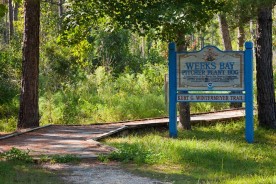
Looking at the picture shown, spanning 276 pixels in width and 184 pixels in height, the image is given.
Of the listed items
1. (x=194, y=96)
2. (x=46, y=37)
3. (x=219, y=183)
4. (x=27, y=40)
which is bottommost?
(x=219, y=183)

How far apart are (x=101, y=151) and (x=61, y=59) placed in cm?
1090

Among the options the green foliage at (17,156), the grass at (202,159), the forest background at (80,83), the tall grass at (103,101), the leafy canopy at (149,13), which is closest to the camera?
the grass at (202,159)

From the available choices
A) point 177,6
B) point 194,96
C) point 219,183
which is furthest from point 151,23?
point 219,183

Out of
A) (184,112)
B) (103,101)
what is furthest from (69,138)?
(103,101)

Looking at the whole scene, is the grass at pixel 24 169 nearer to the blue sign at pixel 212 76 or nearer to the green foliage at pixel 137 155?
the green foliage at pixel 137 155

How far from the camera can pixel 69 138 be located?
9.54 meters

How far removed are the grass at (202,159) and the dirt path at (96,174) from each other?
0.88 feet

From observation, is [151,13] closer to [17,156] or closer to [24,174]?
[17,156]

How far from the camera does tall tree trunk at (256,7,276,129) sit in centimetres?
1077

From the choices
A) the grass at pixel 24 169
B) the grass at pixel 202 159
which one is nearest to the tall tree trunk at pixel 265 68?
the grass at pixel 202 159

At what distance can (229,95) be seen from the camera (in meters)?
9.68

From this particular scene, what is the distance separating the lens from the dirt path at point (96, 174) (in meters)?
6.05

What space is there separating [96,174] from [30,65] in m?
5.21

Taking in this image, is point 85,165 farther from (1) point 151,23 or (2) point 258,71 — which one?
(2) point 258,71
